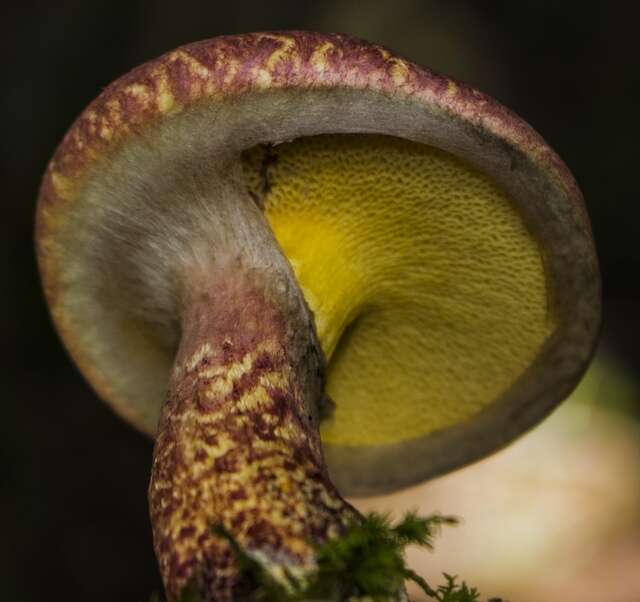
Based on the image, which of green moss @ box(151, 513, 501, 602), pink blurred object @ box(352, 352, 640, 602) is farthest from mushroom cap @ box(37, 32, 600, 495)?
pink blurred object @ box(352, 352, 640, 602)

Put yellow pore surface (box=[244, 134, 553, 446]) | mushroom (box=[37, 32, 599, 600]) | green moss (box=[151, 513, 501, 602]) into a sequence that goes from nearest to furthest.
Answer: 1. green moss (box=[151, 513, 501, 602])
2. mushroom (box=[37, 32, 599, 600])
3. yellow pore surface (box=[244, 134, 553, 446])

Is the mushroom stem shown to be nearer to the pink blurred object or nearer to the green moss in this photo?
the green moss

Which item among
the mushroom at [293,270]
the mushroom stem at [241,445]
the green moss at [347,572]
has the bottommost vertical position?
the green moss at [347,572]

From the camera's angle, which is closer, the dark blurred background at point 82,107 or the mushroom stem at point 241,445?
the mushroom stem at point 241,445

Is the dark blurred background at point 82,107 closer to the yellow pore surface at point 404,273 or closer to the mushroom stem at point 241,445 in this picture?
the yellow pore surface at point 404,273

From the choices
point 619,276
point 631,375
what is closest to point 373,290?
point 631,375

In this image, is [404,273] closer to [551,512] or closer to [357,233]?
[357,233]

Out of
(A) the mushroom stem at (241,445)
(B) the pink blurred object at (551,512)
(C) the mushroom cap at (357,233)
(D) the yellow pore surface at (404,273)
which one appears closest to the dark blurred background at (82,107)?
(B) the pink blurred object at (551,512)

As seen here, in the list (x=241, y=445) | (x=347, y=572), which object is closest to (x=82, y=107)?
(x=241, y=445)

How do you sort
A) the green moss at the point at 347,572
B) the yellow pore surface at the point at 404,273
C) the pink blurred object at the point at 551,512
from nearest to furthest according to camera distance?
1. the green moss at the point at 347,572
2. the yellow pore surface at the point at 404,273
3. the pink blurred object at the point at 551,512
